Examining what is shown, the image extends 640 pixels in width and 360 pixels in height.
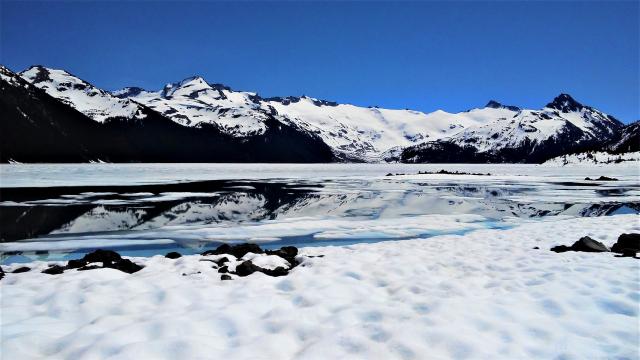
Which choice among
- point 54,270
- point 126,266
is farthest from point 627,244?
point 54,270

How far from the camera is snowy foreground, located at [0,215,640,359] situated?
24.4 feet

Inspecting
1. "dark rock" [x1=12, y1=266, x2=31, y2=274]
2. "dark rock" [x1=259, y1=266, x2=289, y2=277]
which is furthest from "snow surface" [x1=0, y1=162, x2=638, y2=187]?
"dark rock" [x1=259, y1=266, x2=289, y2=277]

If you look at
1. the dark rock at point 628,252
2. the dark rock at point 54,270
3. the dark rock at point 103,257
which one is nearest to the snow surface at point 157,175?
the dark rock at point 103,257

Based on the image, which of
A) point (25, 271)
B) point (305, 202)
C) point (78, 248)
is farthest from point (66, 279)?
point (305, 202)

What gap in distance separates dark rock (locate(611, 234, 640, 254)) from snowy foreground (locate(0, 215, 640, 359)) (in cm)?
130

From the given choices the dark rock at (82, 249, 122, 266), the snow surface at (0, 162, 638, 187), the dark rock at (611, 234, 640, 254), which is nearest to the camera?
the dark rock at (82, 249, 122, 266)

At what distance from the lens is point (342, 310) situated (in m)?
9.33

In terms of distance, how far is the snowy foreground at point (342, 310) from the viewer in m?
7.43

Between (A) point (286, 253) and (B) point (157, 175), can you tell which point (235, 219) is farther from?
(B) point (157, 175)

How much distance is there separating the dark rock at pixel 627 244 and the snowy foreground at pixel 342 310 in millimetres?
1301

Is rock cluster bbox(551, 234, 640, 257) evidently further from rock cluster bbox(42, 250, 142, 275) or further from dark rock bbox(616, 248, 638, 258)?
rock cluster bbox(42, 250, 142, 275)

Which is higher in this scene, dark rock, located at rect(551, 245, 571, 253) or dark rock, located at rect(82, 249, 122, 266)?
dark rock, located at rect(551, 245, 571, 253)

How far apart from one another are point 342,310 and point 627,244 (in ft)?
35.9

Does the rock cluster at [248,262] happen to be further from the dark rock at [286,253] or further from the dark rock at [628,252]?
the dark rock at [628,252]
